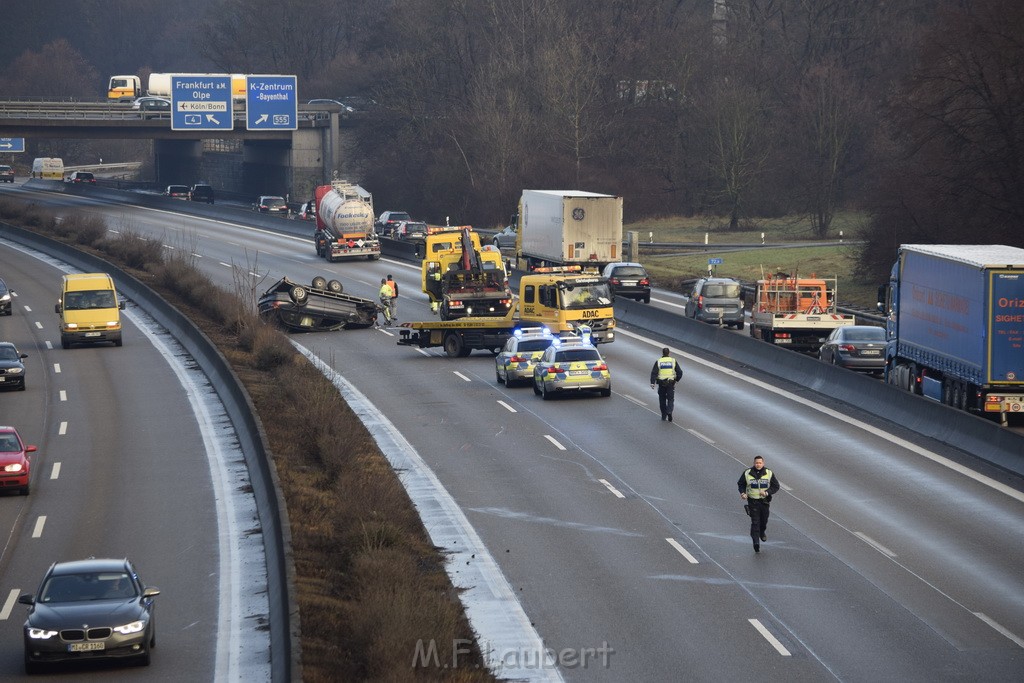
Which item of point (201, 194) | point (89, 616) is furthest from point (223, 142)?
point (89, 616)

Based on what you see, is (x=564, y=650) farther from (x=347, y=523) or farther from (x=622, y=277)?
(x=622, y=277)

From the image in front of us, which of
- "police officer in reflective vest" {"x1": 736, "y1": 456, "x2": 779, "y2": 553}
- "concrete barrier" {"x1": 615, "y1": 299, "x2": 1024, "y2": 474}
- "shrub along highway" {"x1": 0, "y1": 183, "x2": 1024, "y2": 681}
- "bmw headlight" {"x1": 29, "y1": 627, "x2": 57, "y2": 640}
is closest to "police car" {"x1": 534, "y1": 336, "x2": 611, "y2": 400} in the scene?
"shrub along highway" {"x1": 0, "y1": 183, "x2": 1024, "y2": 681}

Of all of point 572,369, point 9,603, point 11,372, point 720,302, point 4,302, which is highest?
point 720,302

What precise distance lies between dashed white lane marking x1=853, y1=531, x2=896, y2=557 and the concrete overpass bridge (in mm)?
81623

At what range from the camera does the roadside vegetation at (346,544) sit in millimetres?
18109

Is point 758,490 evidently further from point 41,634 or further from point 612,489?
point 41,634

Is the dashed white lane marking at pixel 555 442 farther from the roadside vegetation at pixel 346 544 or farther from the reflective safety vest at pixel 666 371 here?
the roadside vegetation at pixel 346 544

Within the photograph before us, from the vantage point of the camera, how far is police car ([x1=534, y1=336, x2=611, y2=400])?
125ft

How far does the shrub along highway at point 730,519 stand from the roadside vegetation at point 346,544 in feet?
3.66

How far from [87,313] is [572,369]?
68.2 ft

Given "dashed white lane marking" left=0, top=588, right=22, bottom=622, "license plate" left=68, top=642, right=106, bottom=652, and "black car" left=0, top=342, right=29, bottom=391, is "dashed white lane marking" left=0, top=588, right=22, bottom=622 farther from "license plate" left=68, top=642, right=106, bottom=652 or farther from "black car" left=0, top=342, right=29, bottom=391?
"black car" left=0, top=342, right=29, bottom=391

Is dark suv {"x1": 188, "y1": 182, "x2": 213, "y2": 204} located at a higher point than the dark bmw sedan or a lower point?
higher

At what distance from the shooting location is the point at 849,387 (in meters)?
38.0

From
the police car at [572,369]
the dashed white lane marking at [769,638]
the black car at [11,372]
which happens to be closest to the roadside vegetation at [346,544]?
the dashed white lane marking at [769,638]
